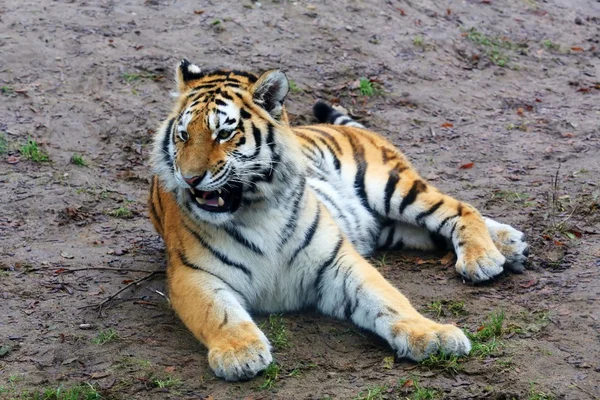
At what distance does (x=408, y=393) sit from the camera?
11.2 feet

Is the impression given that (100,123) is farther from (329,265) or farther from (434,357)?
(434,357)

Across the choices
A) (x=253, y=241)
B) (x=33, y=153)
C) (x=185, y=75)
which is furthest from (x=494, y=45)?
(x=253, y=241)

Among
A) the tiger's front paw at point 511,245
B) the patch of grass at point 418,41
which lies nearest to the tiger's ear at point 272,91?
the tiger's front paw at point 511,245

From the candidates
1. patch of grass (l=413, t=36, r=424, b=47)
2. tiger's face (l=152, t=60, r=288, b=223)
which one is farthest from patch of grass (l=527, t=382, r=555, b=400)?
patch of grass (l=413, t=36, r=424, b=47)

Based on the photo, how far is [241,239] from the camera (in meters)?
4.07

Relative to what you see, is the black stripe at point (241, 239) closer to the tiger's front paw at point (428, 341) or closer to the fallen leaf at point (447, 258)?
the tiger's front paw at point (428, 341)

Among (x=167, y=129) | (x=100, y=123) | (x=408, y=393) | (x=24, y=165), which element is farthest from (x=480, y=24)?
(x=408, y=393)

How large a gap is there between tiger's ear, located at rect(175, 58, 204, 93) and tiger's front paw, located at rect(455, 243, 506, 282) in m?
1.76

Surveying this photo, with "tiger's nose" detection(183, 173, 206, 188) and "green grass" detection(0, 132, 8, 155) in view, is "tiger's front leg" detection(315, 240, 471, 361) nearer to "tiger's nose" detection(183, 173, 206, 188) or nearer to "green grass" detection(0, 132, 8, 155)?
"tiger's nose" detection(183, 173, 206, 188)

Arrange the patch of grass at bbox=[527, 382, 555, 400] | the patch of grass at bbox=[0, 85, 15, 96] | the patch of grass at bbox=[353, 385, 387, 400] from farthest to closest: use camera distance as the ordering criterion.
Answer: the patch of grass at bbox=[0, 85, 15, 96] < the patch of grass at bbox=[353, 385, 387, 400] < the patch of grass at bbox=[527, 382, 555, 400]

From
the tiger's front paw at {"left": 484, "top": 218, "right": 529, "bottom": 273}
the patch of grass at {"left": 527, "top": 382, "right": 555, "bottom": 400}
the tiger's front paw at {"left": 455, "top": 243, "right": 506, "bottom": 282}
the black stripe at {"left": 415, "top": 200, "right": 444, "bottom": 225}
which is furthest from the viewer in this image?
the black stripe at {"left": 415, "top": 200, "right": 444, "bottom": 225}

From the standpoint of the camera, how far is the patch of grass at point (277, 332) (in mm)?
3924

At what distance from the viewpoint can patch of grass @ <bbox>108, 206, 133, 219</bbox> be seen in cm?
566

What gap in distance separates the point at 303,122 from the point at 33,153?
2.29 metres
